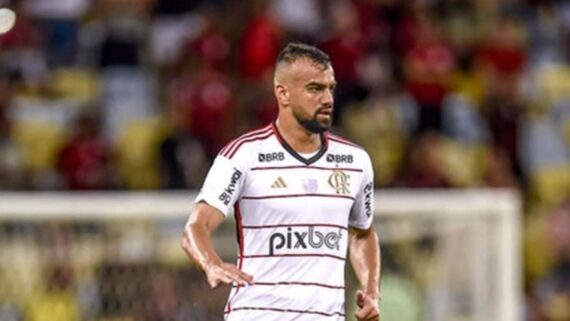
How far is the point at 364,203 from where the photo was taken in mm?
7203

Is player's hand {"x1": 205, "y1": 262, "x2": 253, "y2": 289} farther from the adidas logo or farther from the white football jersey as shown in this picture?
the adidas logo

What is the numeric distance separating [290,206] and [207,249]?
1.56 ft

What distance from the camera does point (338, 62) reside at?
15031 mm

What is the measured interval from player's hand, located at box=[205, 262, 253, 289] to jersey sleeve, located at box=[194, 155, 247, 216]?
431 mm

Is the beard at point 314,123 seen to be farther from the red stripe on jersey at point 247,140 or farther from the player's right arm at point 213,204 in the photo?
the player's right arm at point 213,204

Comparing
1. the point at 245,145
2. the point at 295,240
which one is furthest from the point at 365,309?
the point at 245,145

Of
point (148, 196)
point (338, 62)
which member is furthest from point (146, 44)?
point (148, 196)

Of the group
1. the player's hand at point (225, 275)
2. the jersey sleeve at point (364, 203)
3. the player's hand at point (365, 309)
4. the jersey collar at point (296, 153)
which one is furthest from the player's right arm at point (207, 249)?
the jersey sleeve at point (364, 203)

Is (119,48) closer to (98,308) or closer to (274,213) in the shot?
(98,308)

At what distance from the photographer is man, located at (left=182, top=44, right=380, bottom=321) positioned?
22.6ft

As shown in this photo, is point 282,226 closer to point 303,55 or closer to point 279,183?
point 279,183

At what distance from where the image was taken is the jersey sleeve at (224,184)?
6844 millimetres

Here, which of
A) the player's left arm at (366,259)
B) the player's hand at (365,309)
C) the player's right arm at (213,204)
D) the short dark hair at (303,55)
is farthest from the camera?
the player's left arm at (366,259)

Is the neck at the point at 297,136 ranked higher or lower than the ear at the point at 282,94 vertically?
lower
